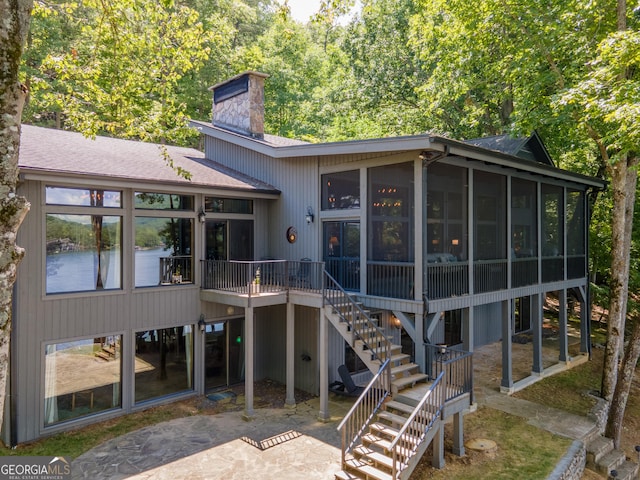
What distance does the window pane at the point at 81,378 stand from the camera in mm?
8578

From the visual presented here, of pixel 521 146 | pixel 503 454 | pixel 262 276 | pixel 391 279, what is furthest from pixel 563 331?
pixel 262 276

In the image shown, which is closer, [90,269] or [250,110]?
[90,269]

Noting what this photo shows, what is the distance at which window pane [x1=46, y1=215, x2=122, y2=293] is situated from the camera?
28.3ft

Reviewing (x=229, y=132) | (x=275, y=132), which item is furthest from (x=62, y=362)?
(x=275, y=132)

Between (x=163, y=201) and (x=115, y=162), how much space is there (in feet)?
4.92

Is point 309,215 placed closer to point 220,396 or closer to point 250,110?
point 250,110

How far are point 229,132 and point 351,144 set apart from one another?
5.53 metres

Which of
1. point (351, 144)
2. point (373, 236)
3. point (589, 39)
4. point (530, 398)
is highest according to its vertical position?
point (589, 39)

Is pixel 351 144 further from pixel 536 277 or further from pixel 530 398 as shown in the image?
pixel 530 398

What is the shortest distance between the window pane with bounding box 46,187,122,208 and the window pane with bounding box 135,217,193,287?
692 mm

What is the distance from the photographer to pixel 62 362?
28.6 ft

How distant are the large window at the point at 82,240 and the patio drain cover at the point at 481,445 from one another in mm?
8196

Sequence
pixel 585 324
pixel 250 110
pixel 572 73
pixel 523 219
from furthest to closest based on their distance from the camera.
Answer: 1. pixel 585 324
2. pixel 250 110
3. pixel 572 73
4. pixel 523 219

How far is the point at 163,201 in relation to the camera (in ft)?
33.7
